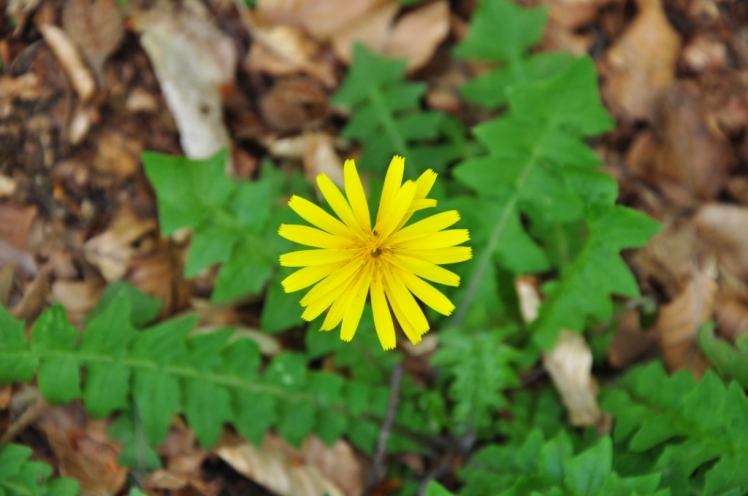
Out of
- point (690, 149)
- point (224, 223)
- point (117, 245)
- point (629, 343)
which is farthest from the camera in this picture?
point (690, 149)

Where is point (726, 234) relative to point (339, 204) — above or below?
below

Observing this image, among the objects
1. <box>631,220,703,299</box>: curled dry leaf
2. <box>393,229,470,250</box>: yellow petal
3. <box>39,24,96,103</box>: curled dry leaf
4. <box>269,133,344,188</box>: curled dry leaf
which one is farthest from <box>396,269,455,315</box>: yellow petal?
<box>39,24,96,103</box>: curled dry leaf

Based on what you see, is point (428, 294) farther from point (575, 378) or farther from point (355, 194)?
point (575, 378)

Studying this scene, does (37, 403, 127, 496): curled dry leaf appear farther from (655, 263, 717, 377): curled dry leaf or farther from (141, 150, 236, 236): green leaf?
(655, 263, 717, 377): curled dry leaf

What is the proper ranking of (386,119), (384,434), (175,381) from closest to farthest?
(175,381), (384,434), (386,119)

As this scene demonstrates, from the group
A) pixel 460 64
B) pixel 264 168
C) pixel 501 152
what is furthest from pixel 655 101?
pixel 264 168

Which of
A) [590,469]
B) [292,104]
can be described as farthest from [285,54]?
[590,469]
